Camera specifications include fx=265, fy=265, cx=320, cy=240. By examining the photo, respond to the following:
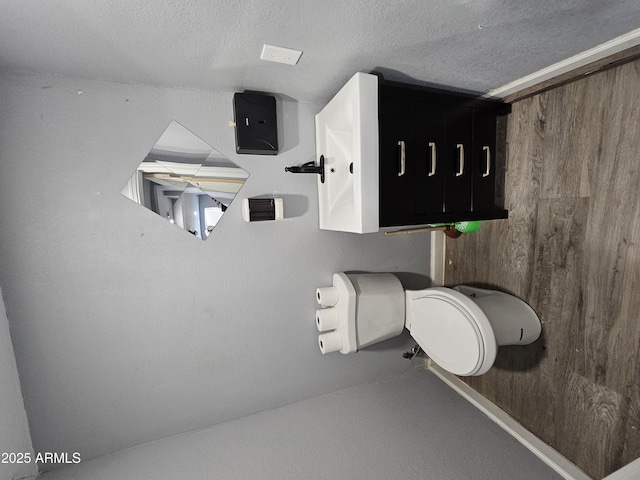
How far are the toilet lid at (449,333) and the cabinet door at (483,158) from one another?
537mm

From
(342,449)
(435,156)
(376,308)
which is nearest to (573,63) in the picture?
(435,156)

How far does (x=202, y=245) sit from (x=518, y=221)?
160 centimetres

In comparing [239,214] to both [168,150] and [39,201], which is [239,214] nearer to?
[168,150]

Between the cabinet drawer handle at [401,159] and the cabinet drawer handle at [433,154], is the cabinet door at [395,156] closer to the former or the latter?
the cabinet drawer handle at [401,159]

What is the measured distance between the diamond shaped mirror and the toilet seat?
3.67 feet

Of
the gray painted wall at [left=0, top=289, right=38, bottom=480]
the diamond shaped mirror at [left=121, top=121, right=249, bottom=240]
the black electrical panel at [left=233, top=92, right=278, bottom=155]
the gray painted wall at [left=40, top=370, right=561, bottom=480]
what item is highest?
the black electrical panel at [left=233, top=92, right=278, bottom=155]

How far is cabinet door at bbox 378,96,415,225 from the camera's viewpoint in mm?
1116

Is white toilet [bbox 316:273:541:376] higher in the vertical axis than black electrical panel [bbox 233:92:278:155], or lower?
lower

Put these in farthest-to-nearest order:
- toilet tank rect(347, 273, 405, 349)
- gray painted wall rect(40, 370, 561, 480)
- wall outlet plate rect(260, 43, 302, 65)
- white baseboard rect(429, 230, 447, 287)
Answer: white baseboard rect(429, 230, 447, 287), toilet tank rect(347, 273, 405, 349), gray painted wall rect(40, 370, 561, 480), wall outlet plate rect(260, 43, 302, 65)

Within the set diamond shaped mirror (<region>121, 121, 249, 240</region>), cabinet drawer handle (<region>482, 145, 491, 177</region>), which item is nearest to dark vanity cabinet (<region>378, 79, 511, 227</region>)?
cabinet drawer handle (<region>482, 145, 491, 177</region>)

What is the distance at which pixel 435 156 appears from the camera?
4.01 ft

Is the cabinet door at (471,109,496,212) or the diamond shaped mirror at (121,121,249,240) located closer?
the diamond shaped mirror at (121,121,249,240)

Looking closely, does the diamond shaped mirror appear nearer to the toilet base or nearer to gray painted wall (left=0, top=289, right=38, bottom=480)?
gray painted wall (left=0, top=289, right=38, bottom=480)

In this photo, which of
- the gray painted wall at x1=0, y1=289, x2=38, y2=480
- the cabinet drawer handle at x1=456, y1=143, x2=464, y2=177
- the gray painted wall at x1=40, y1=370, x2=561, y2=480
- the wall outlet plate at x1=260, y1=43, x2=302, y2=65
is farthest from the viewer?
the cabinet drawer handle at x1=456, y1=143, x2=464, y2=177
